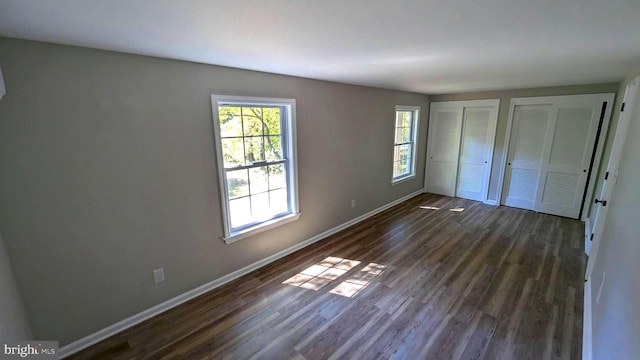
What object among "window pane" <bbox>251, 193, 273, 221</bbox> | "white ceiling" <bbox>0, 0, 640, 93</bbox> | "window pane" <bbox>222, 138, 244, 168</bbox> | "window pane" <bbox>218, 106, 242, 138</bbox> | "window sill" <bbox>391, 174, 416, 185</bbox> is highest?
"white ceiling" <bbox>0, 0, 640, 93</bbox>

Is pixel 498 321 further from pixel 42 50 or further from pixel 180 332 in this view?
pixel 42 50

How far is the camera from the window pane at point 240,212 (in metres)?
2.82

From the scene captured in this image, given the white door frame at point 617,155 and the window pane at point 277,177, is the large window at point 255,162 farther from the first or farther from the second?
the white door frame at point 617,155

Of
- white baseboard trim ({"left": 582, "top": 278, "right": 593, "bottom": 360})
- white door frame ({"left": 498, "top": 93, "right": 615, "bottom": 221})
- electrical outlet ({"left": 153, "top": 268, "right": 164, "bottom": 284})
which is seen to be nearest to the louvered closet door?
white door frame ({"left": 498, "top": 93, "right": 615, "bottom": 221})

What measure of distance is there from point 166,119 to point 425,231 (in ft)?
12.2

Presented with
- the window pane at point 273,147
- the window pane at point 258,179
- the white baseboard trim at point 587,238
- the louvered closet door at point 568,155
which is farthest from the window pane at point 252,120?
the louvered closet door at point 568,155

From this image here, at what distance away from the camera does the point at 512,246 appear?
3.59 m

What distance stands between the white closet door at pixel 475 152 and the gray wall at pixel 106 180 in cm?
413

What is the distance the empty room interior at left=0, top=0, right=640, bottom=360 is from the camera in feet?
4.44

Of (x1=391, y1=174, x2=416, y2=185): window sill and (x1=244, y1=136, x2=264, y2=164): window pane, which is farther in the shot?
(x1=391, y1=174, x2=416, y2=185): window sill

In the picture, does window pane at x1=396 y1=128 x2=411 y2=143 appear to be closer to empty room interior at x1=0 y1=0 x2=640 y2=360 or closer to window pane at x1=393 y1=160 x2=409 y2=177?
window pane at x1=393 y1=160 x2=409 y2=177

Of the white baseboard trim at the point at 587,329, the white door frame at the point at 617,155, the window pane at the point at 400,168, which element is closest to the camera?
the white baseboard trim at the point at 587,329

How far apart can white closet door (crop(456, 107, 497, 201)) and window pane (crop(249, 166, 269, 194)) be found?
4436 millimetres

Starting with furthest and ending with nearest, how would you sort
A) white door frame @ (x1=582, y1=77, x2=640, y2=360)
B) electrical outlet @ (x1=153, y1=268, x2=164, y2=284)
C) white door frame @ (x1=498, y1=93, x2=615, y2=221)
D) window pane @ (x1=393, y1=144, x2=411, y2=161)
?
window pane @ (x1=393, y1=144, x2=411, y2=161), white door frame @ (x1=498, y1=93, x2=615, y2=221), electrical outlet @ (x1=153, y1=268, x2=164, y2=284), white door frame @ (x1=582, y1=77, x2=640, y2=360)
